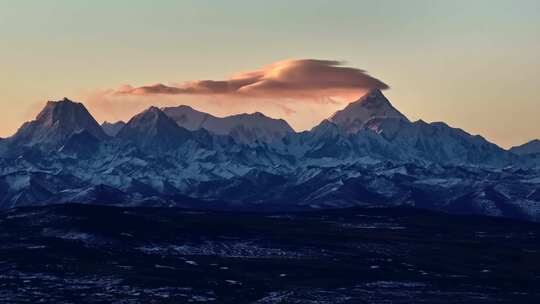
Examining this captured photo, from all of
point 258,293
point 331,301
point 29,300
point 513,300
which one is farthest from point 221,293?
point 513,300

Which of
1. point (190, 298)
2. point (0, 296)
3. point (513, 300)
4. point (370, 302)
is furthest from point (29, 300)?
point (513, 300)

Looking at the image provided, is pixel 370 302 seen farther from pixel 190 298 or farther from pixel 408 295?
pixel 190 298

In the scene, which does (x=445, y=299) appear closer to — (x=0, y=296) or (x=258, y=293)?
(x=258, y=293)

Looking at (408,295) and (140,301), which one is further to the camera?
(408,295)

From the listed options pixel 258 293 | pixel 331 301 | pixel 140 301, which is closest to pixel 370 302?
pixel 331 301

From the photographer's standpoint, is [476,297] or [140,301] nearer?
[140,301]

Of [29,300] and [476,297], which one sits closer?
[29,300]

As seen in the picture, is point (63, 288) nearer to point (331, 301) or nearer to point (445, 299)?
point (331, 301)
